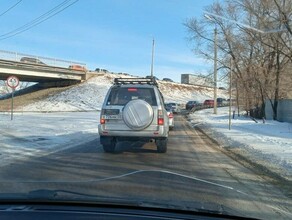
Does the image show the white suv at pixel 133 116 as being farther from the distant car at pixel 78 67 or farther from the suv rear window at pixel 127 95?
the distant car at pixel 78 67

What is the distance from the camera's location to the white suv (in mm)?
12328

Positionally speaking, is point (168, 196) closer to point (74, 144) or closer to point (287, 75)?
point (74, 144)

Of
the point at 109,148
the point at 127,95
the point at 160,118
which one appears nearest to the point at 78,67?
the point at 127,95

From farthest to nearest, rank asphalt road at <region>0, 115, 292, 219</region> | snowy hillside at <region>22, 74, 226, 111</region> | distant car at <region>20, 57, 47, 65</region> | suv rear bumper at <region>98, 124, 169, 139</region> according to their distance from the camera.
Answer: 1. distant car at <region>20, 57, 47, 65</region>
2. snowy hillside at <region>22, 74, 226, 111</region>
3. suv rear bumper at <region>98, 124, 169, 139</region>
4. asphalt road at <region>0, 115, 292, 219</region>

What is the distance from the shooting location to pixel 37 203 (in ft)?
10.4

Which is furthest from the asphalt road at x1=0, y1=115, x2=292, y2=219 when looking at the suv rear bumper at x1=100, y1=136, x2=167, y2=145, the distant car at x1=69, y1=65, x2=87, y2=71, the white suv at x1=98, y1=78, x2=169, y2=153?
the distant car at x1=69, y1=65, x2=87, y2=71

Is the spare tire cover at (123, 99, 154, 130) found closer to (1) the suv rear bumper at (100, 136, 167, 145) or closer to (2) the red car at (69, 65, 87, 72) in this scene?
(1) the suv rear bumper at (100, 136, 167, 145)

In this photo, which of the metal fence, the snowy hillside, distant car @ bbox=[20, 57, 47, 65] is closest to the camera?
the metal fence

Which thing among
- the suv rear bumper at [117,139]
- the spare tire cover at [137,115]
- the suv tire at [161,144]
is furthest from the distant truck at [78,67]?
the spare tire cover at [137,115]

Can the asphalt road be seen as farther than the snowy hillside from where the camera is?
No

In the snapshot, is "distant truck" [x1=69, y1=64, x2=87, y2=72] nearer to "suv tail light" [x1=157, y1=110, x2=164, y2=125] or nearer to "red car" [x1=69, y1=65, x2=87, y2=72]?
"red car" [x1=69, y1=65, x2=87, y2=72]

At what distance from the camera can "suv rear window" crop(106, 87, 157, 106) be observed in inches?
508

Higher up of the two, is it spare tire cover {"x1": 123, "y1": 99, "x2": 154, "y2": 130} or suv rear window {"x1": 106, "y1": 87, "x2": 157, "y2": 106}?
suv rear window {"x1": 106, "y1": 87, "x2": 157, "y2": 106}

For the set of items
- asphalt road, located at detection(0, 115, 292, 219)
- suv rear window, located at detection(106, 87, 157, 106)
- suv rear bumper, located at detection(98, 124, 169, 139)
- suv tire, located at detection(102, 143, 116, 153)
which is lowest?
asphalt road, located at detection(0, 115, 292, 219)
